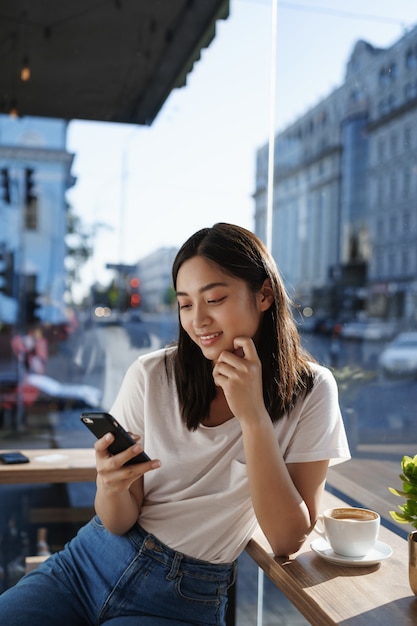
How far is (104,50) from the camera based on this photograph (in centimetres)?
477

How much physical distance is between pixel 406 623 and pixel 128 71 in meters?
4.33

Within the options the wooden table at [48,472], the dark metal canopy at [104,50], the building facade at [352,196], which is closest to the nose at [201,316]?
the wooden table at [48,472]

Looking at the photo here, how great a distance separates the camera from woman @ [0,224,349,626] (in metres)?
1.28

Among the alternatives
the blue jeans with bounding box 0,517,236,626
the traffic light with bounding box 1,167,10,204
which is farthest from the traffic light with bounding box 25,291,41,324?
the blue jeans with bounding box 0,517,236,626

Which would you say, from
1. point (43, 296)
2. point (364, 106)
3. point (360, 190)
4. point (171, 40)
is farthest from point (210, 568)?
point (360, 190)

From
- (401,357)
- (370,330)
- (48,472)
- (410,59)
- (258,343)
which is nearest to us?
(258,343)

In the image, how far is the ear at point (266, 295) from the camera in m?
1.43

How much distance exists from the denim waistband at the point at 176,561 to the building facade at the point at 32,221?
4.73 m

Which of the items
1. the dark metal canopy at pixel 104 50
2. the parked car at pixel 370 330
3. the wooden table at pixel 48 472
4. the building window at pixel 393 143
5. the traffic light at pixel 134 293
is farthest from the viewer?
the parked car at pixel 370 330

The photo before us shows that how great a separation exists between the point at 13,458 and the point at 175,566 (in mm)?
1051

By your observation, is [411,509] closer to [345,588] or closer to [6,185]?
[345,588]

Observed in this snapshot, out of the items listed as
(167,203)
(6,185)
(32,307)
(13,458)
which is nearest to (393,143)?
(167,203)

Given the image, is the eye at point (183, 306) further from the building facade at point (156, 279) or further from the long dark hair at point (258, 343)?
the building facade at point (156, 279)

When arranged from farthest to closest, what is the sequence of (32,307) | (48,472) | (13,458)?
(32,307) < (13,458) < (48,472)
